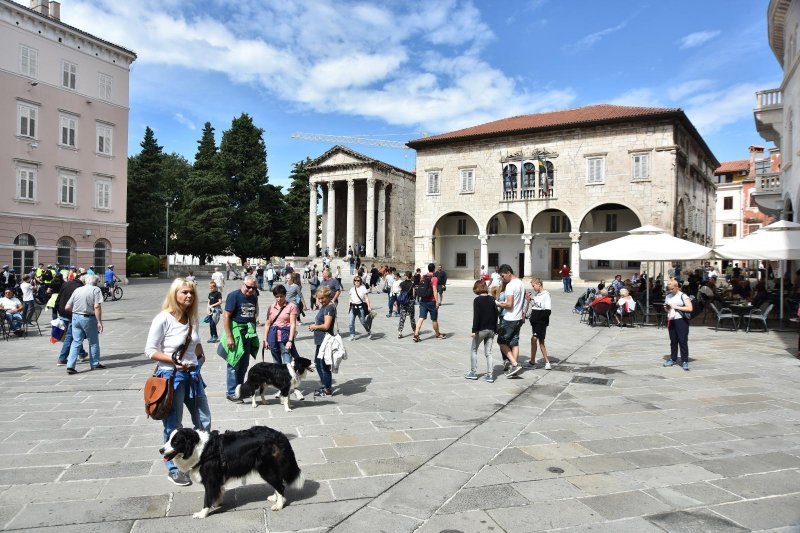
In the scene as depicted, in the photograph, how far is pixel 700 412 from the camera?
6020mm

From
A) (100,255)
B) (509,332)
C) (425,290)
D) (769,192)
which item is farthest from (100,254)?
(769,192)

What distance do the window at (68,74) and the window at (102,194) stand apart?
501 cm

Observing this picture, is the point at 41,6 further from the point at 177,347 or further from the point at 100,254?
the point at 177,347

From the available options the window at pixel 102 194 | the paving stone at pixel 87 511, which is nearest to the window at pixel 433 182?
the window at pixel 102 194

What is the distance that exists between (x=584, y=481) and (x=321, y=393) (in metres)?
3.70

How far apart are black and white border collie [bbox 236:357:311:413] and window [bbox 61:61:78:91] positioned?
28046mm

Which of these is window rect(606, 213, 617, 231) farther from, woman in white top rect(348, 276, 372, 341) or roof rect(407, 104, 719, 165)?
woman in white top rect(348, 276, 372, 341)

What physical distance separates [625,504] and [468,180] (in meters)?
33.1

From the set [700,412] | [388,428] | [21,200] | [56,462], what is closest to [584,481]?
[388,428]

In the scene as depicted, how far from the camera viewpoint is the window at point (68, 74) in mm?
26938

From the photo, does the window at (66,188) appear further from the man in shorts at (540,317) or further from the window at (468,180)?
the man in shorts at (540,317)

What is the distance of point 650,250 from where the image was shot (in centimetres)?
1383

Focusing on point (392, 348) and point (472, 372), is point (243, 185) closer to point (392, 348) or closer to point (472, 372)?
point (392, 348)

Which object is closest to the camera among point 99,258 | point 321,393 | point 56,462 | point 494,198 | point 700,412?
point 56,462
